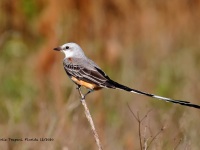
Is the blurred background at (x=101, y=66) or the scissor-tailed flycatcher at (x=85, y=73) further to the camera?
the blurred background at (x=101, y=66)

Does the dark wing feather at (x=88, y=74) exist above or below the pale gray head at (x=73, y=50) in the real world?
below

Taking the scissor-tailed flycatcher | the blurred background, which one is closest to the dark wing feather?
the scissor-tailed flycatcher

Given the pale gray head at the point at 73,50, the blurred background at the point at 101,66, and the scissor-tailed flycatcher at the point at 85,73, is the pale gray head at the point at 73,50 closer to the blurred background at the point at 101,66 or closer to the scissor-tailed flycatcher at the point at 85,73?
the scissor-tailed flycatcher at the point at 85,73

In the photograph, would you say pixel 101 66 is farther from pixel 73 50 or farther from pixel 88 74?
pixel 88 74

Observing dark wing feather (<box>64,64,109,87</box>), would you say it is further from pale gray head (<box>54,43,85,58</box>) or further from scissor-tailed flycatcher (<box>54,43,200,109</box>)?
pale gray head (<box>54,43,85,58</box>)

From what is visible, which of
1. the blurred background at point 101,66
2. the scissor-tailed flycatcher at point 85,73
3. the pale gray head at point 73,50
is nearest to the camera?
the scissor-tailed flycatcher at point 85,73

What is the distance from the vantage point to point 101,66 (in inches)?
324

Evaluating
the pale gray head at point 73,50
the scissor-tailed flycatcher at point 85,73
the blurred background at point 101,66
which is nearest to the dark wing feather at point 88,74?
the scissor-tailed flycatcher at point 85,73

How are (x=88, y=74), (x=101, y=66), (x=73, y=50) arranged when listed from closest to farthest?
1. (x=88, y=74)
2. (x=73, y=50)
3. (x=101, y=66)

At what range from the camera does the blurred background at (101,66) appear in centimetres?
555

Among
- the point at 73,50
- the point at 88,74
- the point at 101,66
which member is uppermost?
the point at 101,66

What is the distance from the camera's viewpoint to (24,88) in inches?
301

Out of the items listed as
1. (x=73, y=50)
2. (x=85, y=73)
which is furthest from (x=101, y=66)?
(x=85, y=73)

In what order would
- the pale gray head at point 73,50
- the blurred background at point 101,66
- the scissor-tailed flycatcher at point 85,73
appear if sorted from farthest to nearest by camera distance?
the blurred background at point 101,66, the pale gray head at point 73,50, the scissor-tailed flycatcher at point 85,73
